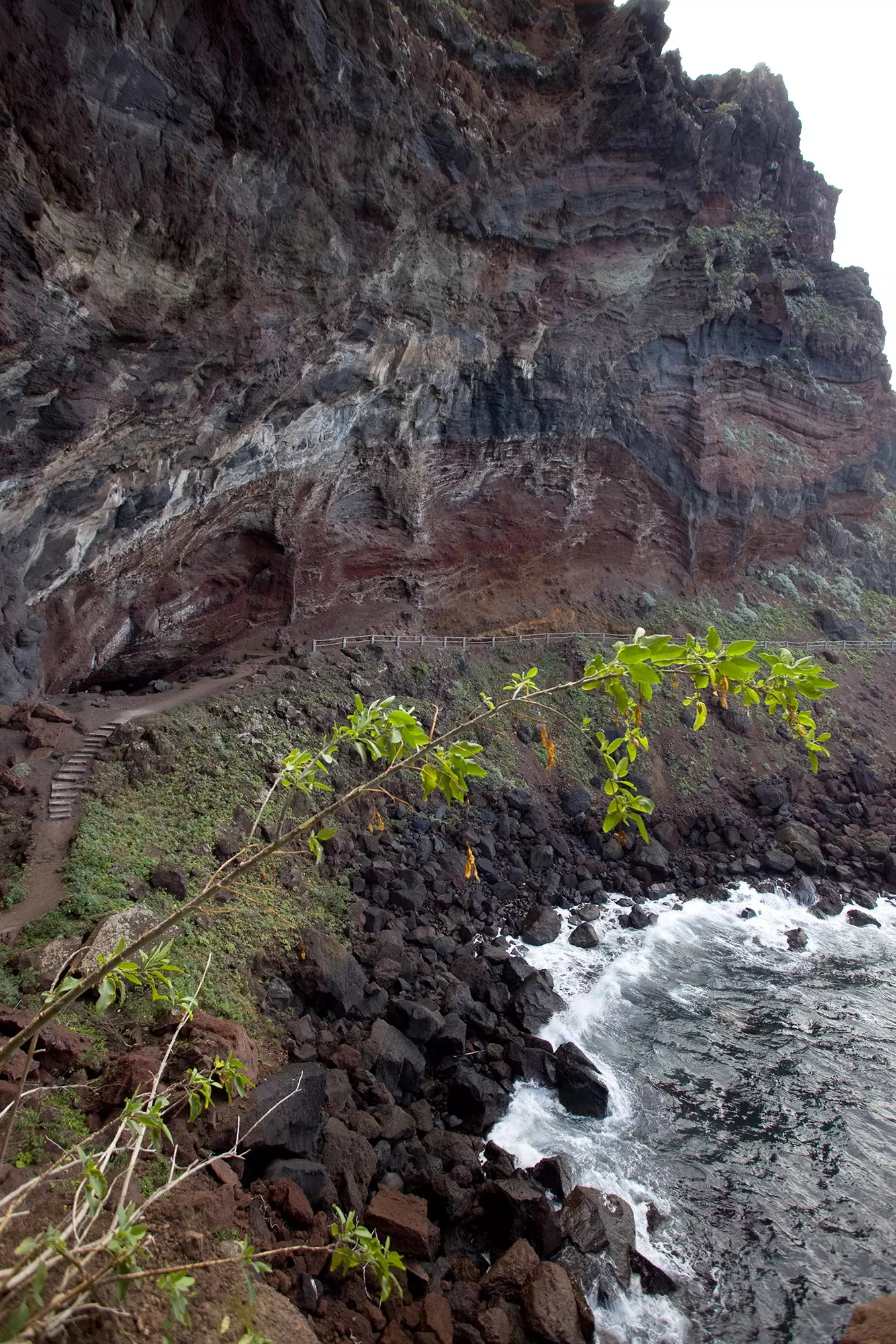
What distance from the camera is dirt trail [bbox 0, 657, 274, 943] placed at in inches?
429

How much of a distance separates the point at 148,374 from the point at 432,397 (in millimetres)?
9305

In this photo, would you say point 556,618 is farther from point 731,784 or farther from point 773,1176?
point 773,1176

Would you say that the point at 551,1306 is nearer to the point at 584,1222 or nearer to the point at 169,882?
the point at 584,1222

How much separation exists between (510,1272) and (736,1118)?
17.5 feet

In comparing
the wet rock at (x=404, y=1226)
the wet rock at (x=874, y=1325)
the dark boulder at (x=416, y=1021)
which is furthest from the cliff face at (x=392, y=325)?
the wet rock at (x=874, y=1325)

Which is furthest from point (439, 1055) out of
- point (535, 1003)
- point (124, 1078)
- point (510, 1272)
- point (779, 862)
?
point (779, 862)

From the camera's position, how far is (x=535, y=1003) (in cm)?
1322

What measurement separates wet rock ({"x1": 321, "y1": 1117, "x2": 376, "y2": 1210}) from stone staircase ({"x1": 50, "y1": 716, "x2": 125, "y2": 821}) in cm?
767

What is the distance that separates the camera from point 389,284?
54.8ft

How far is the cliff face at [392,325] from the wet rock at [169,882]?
21.1 ft

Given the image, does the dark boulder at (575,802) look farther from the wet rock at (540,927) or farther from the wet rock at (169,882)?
the wet rock at (169,882)

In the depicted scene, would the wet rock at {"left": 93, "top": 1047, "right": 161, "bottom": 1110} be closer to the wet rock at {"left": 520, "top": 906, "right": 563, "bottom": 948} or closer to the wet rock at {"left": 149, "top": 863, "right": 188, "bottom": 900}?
the wet rock at {"left": 149, "top": 863, "right": 188, "bottom": 900}

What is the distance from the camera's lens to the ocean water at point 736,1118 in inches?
357

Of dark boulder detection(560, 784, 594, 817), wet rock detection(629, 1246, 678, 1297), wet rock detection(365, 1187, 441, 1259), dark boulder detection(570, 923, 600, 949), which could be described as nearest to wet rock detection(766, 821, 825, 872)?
dark boulder detection(560, 784, 594, 817)
